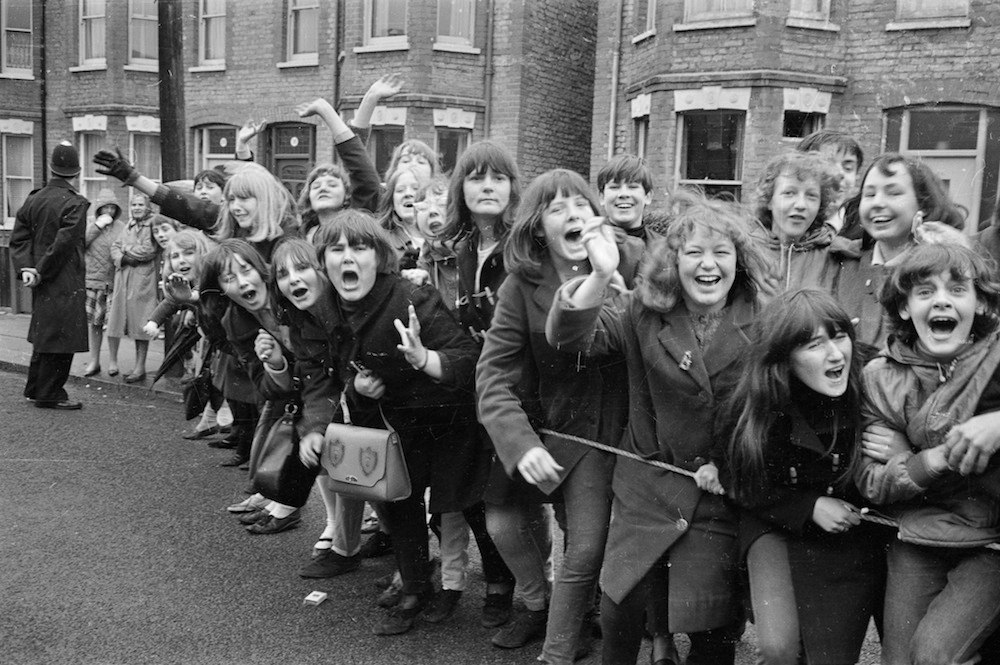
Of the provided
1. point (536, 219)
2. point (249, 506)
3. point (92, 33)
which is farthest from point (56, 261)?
point (92, 33)

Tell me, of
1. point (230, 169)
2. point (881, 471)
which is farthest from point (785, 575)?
point (230, 169)

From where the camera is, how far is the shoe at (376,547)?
198 inches

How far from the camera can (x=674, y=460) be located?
311 cm

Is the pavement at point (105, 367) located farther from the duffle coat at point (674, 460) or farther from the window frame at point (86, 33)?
the window frame at point (86, 33)

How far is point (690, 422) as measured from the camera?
3064 mm

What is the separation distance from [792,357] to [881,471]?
0.41 metres

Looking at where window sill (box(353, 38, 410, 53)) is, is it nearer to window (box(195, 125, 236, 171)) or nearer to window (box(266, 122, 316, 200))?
window (box(266, 122, 316, 200))

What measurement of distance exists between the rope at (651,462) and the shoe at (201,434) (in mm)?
4935

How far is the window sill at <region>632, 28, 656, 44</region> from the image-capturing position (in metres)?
14.0

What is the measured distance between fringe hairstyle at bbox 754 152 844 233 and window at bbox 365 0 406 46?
43.7 ft

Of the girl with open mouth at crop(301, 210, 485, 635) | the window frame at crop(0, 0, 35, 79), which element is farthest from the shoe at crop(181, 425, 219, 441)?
the window frame at crop(0, 0, 35, 79)

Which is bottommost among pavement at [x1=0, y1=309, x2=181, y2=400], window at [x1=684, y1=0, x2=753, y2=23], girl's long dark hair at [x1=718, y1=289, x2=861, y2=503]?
pavement at [x1=0, y1=309, x2=181, y2=400]

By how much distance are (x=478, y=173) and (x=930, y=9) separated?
1063cm

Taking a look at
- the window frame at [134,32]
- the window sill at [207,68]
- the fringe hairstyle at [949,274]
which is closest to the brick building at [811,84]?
the window sill at [207,68]
